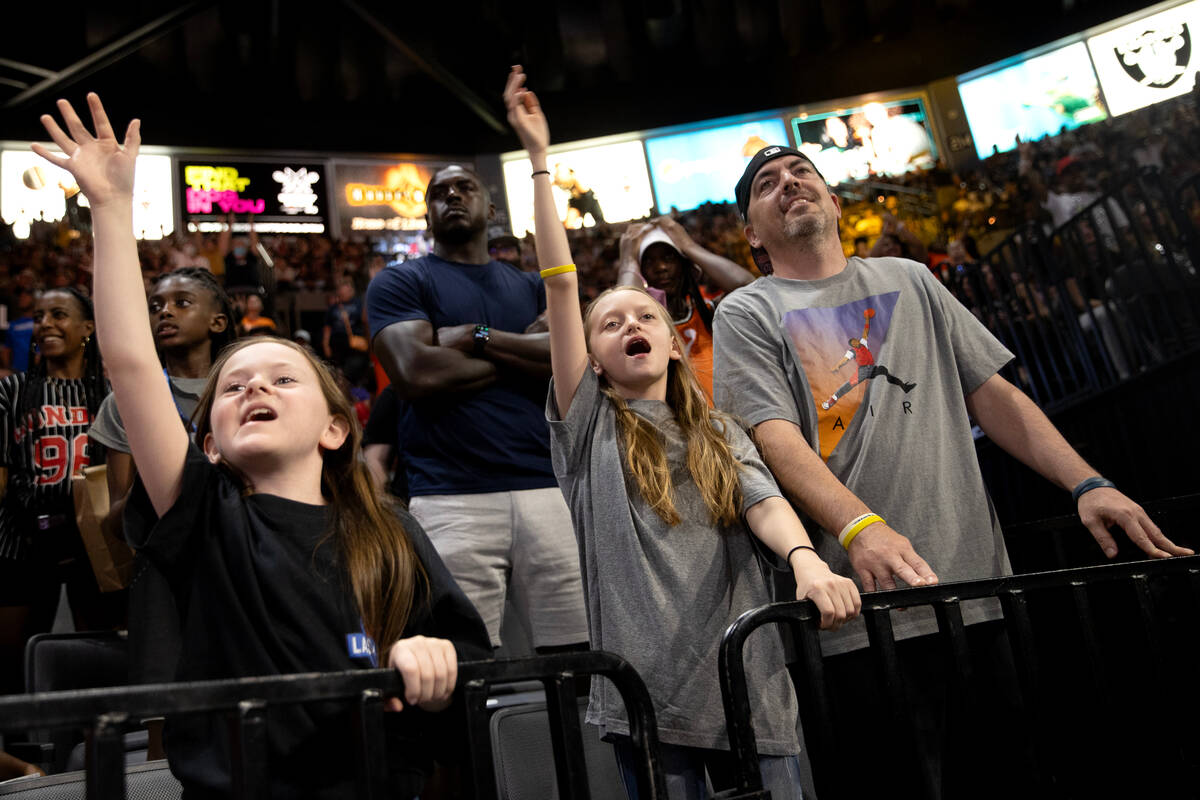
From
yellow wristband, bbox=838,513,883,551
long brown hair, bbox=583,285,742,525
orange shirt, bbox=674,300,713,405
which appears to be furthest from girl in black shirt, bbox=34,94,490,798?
orange shirt, bbox=674,300,713,405

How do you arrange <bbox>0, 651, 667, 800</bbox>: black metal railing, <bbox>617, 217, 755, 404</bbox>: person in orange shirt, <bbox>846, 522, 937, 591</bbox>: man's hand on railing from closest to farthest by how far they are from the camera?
<bbox>0, 651, 667, 800</bbox>: black metal railing < <bbox>846, 522, 937, 591</bbox>: man's hand on railing < <bbox>617, 217, 755, 404</bbox>: person in orange shirt

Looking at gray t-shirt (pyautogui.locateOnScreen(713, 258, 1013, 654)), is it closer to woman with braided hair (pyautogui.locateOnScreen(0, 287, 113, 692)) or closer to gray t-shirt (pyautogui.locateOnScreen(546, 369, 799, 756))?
gray t-shirt (pyautogui.locateOnScreen(546, 369, 799, 756))

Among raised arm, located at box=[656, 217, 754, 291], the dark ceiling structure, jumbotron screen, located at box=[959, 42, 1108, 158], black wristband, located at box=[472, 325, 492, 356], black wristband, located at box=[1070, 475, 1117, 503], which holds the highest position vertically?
the dark ceiling structure

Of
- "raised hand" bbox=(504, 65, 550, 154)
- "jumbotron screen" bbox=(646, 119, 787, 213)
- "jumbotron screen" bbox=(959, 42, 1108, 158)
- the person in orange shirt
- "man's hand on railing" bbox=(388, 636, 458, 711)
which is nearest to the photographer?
"man's hand on railing" bbox=(388, 636, 458, 711)

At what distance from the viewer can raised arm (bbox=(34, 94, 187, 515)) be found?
4.18 feet

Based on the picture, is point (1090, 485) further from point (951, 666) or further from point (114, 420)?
point (114, 420)

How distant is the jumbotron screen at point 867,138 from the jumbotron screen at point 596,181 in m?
2.10

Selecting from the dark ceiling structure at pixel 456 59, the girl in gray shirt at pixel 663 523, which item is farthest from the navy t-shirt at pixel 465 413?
the dark ceiling structure at pixel 456 59

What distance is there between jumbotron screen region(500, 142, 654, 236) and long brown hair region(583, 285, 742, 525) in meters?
10.2

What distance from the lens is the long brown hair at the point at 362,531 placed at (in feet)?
4.69

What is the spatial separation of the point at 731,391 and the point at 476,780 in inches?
45.1

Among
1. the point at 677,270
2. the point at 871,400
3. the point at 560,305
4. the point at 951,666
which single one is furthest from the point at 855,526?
the point at 677,270

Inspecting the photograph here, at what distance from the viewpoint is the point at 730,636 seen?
1.30 meters

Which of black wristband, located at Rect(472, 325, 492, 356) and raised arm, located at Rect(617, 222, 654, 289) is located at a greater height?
Result: raised arm, located at Rect(617, 222, 654, 289)
